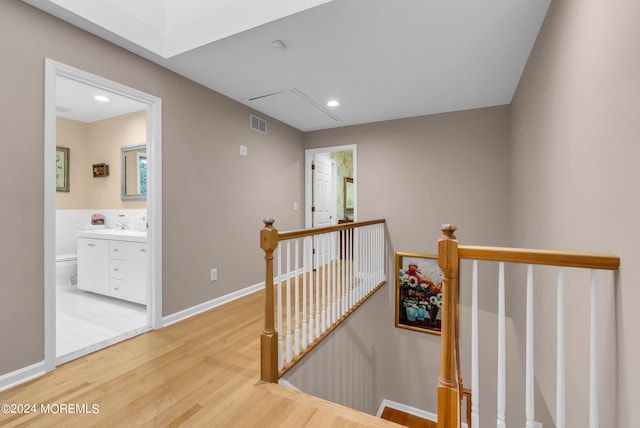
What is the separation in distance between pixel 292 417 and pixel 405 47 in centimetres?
274

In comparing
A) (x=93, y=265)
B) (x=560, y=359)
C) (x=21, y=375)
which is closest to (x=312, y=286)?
(x=560, y=359)

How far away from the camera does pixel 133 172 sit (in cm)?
409

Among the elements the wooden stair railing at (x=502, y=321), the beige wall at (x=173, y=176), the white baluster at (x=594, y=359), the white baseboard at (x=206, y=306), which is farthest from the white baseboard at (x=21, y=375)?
the white baluster at (x=594, y=359)

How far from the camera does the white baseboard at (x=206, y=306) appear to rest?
277 cm

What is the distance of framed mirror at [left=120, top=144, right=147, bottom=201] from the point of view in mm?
4035

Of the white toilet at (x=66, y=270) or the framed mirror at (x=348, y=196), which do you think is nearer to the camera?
the white toilet at (x=66, y=270)

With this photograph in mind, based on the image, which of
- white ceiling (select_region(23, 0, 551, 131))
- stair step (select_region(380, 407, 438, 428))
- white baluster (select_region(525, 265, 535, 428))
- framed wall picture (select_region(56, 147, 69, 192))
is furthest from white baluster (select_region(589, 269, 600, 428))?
framed wall picture (select_region(56, 147, 69, 192))

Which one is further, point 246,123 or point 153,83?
point 246,123

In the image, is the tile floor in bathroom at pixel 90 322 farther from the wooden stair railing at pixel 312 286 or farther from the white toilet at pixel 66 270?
the wooden stair railing at pixel 312 286

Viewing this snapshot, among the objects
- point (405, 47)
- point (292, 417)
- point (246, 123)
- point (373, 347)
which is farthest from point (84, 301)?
point (405, 47)

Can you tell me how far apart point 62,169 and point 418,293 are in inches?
217

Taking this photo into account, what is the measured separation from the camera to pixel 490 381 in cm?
377

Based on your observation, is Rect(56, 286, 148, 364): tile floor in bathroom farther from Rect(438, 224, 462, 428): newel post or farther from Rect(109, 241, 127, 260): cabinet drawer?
Rect(438, 224, 462, 428): newel post

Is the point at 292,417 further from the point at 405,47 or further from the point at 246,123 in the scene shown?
the point at 246,123
